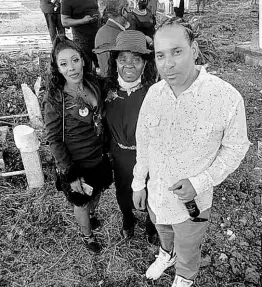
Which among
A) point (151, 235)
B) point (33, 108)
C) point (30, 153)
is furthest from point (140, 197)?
point (33, 108)

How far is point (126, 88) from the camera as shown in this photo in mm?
2295

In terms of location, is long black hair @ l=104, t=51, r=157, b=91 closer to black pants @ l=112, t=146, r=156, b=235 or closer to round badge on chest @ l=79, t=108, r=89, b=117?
round badge on chest @ l=79, t=108, r=89, b=117

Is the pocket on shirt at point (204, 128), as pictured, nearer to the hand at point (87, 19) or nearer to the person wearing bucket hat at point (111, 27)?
the person wearing bucket hat at point (111, 27)

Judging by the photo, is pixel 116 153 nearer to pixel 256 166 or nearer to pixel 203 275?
pixel 203 275

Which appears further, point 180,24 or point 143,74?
point 143,74

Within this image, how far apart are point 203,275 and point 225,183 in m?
1.14

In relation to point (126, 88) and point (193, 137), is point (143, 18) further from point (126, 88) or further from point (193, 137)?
point (193, 137)

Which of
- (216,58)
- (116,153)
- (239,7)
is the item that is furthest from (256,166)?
(239,7)

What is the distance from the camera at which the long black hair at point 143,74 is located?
2340 millimetres

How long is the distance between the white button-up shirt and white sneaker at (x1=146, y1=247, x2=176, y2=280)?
0.64 meters

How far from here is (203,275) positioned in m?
2.66

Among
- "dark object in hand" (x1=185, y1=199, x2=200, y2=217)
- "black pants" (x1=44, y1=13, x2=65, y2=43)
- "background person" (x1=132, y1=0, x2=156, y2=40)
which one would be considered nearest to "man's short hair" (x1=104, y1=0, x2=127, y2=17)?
"background person" (x1=132, y1=0, x2=156, y2=40)

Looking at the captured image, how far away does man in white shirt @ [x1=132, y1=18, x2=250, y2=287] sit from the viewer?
5.46 feet

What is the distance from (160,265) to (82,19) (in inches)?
134
